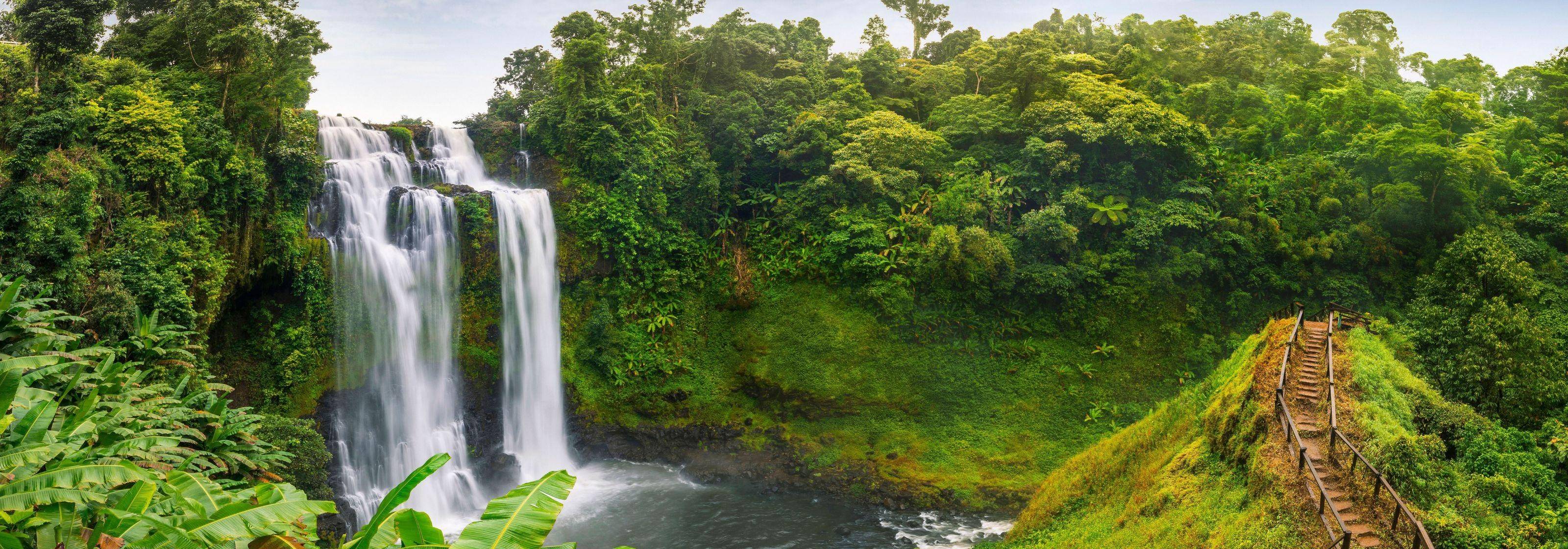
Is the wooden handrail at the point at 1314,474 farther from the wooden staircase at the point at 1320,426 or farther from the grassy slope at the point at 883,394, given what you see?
the grassy slope at the point at 883,394

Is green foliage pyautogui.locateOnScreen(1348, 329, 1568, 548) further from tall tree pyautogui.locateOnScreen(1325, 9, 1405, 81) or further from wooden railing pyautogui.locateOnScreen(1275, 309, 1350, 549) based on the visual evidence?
tall tree pyautogui.locateOnScreen(1325, 9, 1405, 81)

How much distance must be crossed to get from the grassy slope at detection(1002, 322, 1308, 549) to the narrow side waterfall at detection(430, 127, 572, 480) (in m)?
12.8

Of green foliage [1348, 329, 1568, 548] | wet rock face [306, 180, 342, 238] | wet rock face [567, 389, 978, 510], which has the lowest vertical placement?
wet rock face [567, 389, 978, 510]

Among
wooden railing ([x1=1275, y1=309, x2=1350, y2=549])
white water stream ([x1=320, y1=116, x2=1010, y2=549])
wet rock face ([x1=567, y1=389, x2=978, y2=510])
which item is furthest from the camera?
wet rock face ([x1=567, y1=389, x2=978, y2=510])

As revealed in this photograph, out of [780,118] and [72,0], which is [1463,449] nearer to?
[780,118]

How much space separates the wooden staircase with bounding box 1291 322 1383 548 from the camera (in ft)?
27.7

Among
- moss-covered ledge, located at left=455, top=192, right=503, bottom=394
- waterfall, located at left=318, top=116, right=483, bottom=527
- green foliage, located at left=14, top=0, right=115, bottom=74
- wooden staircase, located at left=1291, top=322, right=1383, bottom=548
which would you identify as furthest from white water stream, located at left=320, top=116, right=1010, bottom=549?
wooden staircase, located at left=1291, top=322, right=1383, bottom=548

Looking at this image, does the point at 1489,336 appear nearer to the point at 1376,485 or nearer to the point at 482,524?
the point at 1376,485

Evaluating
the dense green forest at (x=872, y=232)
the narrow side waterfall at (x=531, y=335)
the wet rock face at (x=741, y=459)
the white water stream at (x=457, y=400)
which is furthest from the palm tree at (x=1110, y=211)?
the narrow side waterfall at (x=531, y=335)

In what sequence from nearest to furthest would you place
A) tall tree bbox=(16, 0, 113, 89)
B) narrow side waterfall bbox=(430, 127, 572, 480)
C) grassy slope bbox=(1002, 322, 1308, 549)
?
grassy slope bbox=(1002, 322, 1308, 549), tall tree bbox=(16, 0, 113, 89), narrow side waterfall bbox=(430, 127, 572, 480)

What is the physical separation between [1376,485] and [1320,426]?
2.06 metres

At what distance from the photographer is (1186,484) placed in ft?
36.6

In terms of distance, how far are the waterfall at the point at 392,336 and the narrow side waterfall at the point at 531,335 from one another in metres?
1.29

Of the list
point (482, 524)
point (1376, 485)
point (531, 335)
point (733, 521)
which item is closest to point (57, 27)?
point (531, 335)
